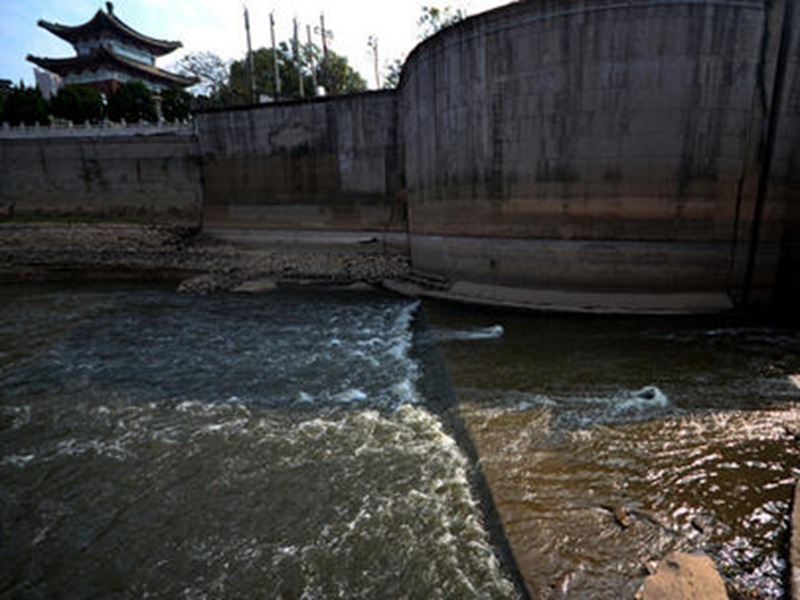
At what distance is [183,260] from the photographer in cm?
1897

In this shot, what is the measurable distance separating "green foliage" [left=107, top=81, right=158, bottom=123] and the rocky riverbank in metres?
17.3

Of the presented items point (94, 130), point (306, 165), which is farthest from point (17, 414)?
point (94, 130)

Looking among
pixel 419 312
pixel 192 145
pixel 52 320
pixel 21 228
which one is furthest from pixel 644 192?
pixel 21 228

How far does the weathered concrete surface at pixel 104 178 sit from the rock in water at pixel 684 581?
24.3 metres

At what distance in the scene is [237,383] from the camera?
7762mm

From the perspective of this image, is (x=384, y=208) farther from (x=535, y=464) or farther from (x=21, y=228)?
(x=21, y=228)

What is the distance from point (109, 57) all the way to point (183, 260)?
35755 millimetres

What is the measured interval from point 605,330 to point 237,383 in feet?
25.3

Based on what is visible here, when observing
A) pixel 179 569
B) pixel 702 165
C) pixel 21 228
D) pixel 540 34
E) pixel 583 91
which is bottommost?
pixel 179 569

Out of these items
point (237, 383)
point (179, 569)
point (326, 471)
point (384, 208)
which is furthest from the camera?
point (384, 208)

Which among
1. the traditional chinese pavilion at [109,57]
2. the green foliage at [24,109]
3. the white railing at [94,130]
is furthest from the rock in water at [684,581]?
the traditional chinese pavilion at [109,57]

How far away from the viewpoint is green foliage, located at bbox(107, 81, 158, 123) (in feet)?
116

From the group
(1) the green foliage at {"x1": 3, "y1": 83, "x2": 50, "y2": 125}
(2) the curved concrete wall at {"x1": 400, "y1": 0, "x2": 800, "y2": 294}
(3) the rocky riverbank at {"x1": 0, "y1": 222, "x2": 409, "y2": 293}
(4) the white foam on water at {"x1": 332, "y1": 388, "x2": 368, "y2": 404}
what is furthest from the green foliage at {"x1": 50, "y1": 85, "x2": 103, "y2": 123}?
(4) the white foam on water at {"x1": 332, "y1": 388, "x2": 368, "y2": 404}

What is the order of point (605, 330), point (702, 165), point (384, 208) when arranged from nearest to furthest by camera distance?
1. point (605, 330)
2. point (702, 165)
3. point (384, 208)
